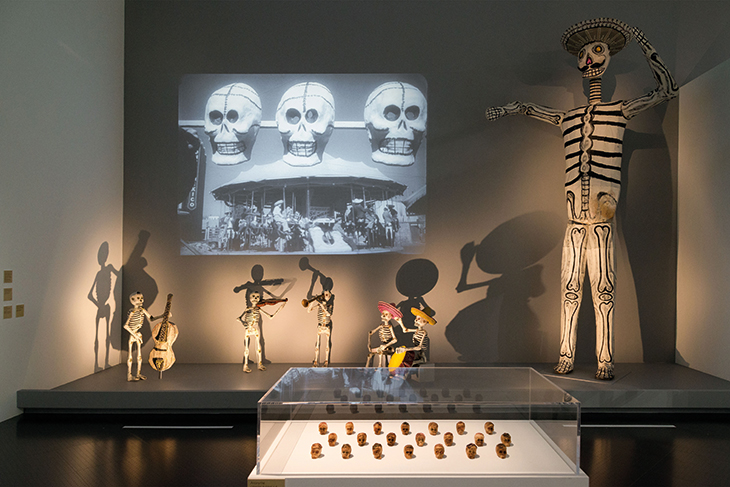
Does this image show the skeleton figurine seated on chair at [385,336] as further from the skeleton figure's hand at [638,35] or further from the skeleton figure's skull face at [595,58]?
the skeleton figure's hand at [638,35]

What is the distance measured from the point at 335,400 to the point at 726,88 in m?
3.74

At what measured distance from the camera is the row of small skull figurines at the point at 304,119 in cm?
407

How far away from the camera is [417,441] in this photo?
2.00 meters

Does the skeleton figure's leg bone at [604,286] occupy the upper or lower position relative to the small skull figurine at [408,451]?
upper

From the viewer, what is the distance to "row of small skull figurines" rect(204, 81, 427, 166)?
407cm

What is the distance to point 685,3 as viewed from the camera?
4.04 m

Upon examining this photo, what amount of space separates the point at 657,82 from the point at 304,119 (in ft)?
8.91

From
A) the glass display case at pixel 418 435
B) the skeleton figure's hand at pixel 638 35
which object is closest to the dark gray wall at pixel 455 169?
the skeleton figure's hand at pixel 638 35

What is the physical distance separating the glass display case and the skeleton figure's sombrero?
2.62 m

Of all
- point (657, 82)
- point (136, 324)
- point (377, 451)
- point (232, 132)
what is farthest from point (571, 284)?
point (136, 324)

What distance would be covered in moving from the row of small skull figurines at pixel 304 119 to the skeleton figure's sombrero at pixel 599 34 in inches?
48.7

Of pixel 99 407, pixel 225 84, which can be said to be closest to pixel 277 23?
pixel 225 84

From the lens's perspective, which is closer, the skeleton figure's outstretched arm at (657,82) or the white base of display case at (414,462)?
the white base of display case at (414,462)

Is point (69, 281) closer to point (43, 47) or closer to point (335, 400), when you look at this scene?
point (43, 47)
